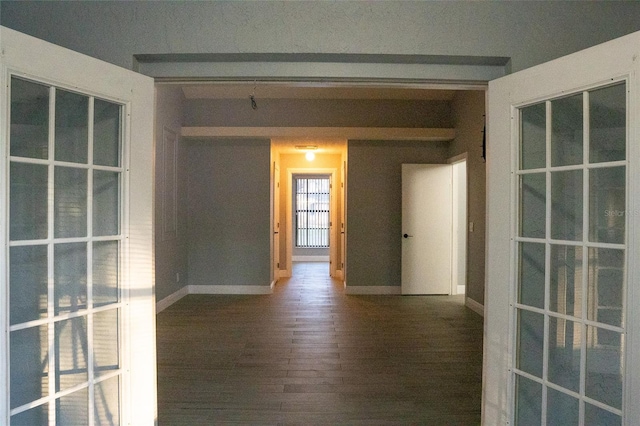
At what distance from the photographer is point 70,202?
1930 millimetres

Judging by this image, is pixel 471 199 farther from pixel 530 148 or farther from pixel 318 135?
pixel 530 148

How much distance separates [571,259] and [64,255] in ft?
7.98

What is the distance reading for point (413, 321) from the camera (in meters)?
5.10

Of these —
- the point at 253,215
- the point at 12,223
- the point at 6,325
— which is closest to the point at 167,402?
the point at 6,325

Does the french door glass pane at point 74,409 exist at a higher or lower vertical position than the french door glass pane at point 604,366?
lower

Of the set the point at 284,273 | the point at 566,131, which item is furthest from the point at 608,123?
the point at 284,273

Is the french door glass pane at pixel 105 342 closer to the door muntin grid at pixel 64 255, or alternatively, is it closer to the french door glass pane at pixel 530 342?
the door muntin grid at pixel 64 255

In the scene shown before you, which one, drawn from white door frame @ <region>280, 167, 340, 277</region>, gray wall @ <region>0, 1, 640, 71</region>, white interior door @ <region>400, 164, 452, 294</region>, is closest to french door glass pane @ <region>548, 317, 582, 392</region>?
gray wall @ <region>0, 1, 640, 71</region>

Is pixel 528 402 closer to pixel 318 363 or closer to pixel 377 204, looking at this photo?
pixel 318 363

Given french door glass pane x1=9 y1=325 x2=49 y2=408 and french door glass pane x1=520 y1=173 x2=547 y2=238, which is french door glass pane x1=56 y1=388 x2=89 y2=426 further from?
french door glass pane x1=520 y1=173 x2=547 y2=238

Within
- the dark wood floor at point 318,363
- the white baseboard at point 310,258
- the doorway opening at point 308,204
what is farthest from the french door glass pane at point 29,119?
the white baseboard at point 310,258

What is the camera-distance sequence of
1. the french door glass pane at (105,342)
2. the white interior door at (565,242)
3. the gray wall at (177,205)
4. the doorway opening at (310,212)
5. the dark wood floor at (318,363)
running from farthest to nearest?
the doorway opening at (310,212), the gray wall at (177,205), the dark wood floor at (318,363), the french door glass pane at (105,342), the white interior door at (565,242)

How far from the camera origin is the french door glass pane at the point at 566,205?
1903mm

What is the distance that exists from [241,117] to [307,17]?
456 centimetres
